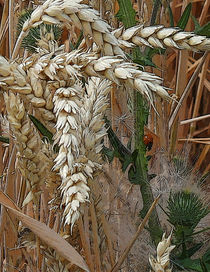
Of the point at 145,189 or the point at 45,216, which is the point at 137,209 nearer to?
the point at 145,189

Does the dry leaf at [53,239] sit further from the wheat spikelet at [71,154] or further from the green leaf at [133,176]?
the green leaf at [133,176]

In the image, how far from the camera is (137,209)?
92 cm

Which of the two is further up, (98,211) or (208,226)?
(98,211)

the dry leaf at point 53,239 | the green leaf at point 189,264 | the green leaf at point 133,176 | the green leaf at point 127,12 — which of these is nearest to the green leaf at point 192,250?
the green leaf at point 189,264

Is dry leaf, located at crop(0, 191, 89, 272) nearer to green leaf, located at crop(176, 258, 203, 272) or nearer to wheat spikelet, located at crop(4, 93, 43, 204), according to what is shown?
wheat spikelet, located at crop(4, 93, 43, 204)

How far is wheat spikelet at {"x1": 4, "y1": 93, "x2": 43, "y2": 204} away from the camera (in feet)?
2.24

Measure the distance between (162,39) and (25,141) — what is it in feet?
0.67

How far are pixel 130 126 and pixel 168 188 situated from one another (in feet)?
0.39

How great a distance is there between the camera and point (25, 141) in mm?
699

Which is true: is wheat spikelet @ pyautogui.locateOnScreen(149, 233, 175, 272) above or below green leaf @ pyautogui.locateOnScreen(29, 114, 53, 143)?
below

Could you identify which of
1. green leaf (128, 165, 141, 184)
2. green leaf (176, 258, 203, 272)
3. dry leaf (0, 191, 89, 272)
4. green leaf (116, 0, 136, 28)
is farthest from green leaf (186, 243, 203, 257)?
green leaf (116, 0, 136, 28)

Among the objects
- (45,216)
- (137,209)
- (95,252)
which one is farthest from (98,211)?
(45,216)

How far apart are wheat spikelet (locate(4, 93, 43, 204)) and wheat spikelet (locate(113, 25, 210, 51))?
146 mm

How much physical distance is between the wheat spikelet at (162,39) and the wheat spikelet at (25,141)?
146 millimetres
